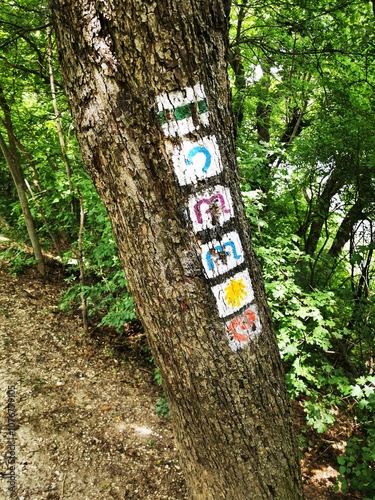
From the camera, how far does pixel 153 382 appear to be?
3.99 meters

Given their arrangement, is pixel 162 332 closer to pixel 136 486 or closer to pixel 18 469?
pixel 136 486

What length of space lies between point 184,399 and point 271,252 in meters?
2.07

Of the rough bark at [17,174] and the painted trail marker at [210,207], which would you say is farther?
the rough bark at [17,174]

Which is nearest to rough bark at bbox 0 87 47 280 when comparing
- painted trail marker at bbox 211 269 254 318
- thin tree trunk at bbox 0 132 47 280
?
thin tree trunk at bbox 0 132 47 280

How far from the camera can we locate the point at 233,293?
1.15 m

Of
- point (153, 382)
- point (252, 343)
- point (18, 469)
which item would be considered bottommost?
point (153, 382)

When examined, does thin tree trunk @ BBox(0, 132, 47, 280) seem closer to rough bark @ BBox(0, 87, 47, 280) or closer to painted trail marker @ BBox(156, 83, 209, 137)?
rough bark @ BBox(0, 87, 47, 280)

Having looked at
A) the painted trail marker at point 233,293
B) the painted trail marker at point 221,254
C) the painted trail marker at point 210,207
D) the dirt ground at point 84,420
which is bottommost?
the dirt ground at point 84,420

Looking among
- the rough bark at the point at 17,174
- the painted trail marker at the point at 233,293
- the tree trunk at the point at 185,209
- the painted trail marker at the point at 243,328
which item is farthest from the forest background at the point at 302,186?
the painted trail marker at the point at 233,293

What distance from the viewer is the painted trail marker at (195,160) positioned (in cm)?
101

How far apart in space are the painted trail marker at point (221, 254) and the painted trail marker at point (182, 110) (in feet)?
1.22

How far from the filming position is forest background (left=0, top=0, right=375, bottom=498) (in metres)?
2.81

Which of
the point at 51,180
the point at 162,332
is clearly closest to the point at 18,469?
the point at 162,332

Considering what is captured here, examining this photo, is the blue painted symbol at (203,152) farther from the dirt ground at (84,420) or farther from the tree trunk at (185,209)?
the dirt ground at (84,420)
